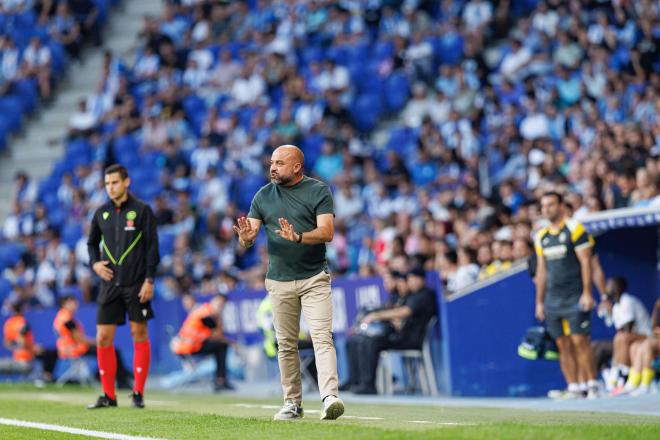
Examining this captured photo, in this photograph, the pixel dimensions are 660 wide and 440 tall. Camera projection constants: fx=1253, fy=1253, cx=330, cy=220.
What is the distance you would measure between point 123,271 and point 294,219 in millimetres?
2921

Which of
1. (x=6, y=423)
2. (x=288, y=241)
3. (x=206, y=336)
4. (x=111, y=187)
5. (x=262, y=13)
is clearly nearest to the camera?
(x=288, y=241)

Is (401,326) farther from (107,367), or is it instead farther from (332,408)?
(332,408)

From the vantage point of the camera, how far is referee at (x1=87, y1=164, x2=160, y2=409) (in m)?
11.6

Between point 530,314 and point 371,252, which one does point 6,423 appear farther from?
point 371,252

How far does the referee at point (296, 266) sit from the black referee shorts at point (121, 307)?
247 centimetres

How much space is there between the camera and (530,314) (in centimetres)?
1462

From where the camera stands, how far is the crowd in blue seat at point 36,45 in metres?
31.0

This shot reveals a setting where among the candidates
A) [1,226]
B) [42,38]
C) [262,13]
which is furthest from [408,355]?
[42,38]

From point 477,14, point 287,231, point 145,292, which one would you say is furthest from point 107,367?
point 477,14

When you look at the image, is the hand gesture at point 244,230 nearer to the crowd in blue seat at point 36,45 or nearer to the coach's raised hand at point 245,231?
the coach's raised hand at point 245,231

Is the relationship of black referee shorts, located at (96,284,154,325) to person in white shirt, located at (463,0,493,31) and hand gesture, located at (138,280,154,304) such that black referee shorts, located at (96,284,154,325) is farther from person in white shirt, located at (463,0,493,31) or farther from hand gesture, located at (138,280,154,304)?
person in white shirt, located at (463,0,493,31)

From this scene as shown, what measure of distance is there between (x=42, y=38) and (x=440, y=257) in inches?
722

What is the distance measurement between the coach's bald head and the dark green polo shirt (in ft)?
0.43

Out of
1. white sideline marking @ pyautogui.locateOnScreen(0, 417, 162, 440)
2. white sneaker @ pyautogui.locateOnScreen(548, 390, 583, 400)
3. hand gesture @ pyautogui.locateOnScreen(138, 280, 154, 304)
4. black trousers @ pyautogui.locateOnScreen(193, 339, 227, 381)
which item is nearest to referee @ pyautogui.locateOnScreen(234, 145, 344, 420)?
white sideline marking @ pyautogui.locateOnScreen(0, 417, 162, 440)
